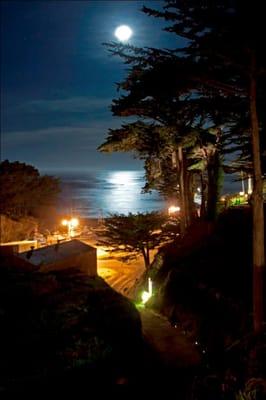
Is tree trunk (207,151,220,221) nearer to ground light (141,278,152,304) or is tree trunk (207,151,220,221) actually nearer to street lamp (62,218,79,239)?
ground light (141,278,152,304)

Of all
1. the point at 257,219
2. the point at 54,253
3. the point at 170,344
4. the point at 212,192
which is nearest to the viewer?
the point at 257,219

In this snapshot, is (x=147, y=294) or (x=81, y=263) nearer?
(x=147, y=294)

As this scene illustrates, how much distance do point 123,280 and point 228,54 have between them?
20.2m

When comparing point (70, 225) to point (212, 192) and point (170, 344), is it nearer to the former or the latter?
point (212, 192)

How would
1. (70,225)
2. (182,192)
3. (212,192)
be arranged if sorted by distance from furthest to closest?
(70,225) < (182,192) < (212,192)

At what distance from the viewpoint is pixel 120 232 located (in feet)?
80.5

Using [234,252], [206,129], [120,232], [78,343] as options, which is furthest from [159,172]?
[78,343]

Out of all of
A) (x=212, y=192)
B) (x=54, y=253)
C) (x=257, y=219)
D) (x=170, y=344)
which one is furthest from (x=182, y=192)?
(x=257, y=219)

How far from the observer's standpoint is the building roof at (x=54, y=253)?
18561 mm

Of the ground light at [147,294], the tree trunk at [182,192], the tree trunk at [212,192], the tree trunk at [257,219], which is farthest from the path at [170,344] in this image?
the tree trunk at [182,192]

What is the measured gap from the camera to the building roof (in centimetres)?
1856

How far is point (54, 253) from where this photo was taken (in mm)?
19953

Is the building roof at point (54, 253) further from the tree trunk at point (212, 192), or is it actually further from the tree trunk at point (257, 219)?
the tree trunk at point (257, 219)

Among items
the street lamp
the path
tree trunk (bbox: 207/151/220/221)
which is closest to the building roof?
the path
